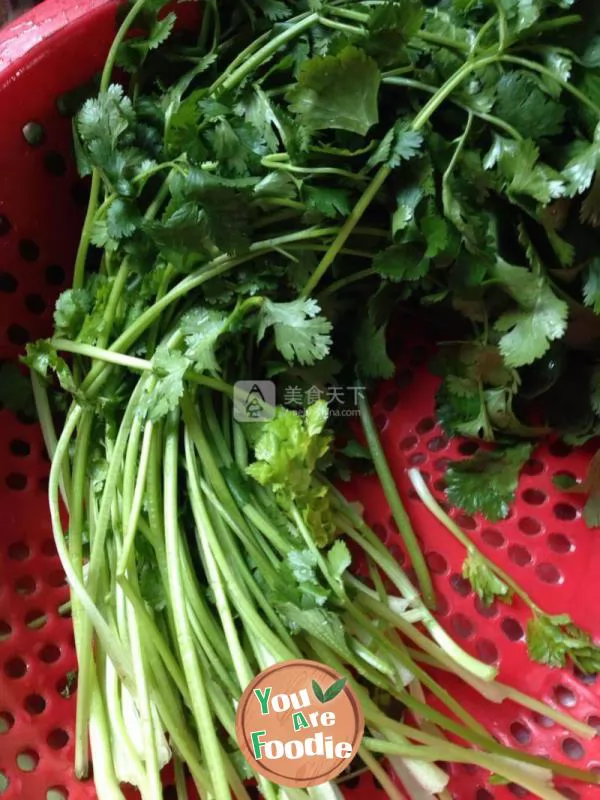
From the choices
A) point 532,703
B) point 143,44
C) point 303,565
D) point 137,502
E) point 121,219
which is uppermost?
point 143,44

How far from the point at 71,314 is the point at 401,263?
39cm

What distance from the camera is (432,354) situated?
1.16m

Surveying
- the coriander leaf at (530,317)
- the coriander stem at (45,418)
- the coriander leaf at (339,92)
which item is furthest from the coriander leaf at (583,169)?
the coriander stem at (45,418)

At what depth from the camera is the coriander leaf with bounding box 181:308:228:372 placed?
794mm

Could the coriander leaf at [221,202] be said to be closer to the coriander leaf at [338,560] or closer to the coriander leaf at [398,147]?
the coriander leaf at [398,147]

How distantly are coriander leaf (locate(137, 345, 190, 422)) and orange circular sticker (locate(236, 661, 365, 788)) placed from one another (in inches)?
11.3

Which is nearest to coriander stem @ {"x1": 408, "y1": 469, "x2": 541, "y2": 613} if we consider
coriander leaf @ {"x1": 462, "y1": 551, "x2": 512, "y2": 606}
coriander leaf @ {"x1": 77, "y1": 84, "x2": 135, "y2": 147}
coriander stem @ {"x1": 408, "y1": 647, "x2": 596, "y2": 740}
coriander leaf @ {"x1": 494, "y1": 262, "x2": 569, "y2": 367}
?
coriander leaf @ {"x1": 462, "y1": 551, "x2": 512, "y2": 606}

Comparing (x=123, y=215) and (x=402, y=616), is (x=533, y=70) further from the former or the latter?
(x=402, y=616)

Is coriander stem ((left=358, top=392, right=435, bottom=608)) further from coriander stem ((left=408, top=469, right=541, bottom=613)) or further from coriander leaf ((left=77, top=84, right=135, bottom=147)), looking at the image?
coriander leaf ((left=77, top=84, right=135, bottom=147))

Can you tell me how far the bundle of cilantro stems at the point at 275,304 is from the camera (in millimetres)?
803

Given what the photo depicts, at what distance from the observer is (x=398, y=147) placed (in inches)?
31.7

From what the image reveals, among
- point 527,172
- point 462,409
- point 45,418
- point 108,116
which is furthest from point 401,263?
point 45,418

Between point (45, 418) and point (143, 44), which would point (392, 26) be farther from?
point (45, 418)

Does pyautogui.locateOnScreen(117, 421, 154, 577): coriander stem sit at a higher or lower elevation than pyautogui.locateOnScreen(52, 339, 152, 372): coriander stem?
lower
